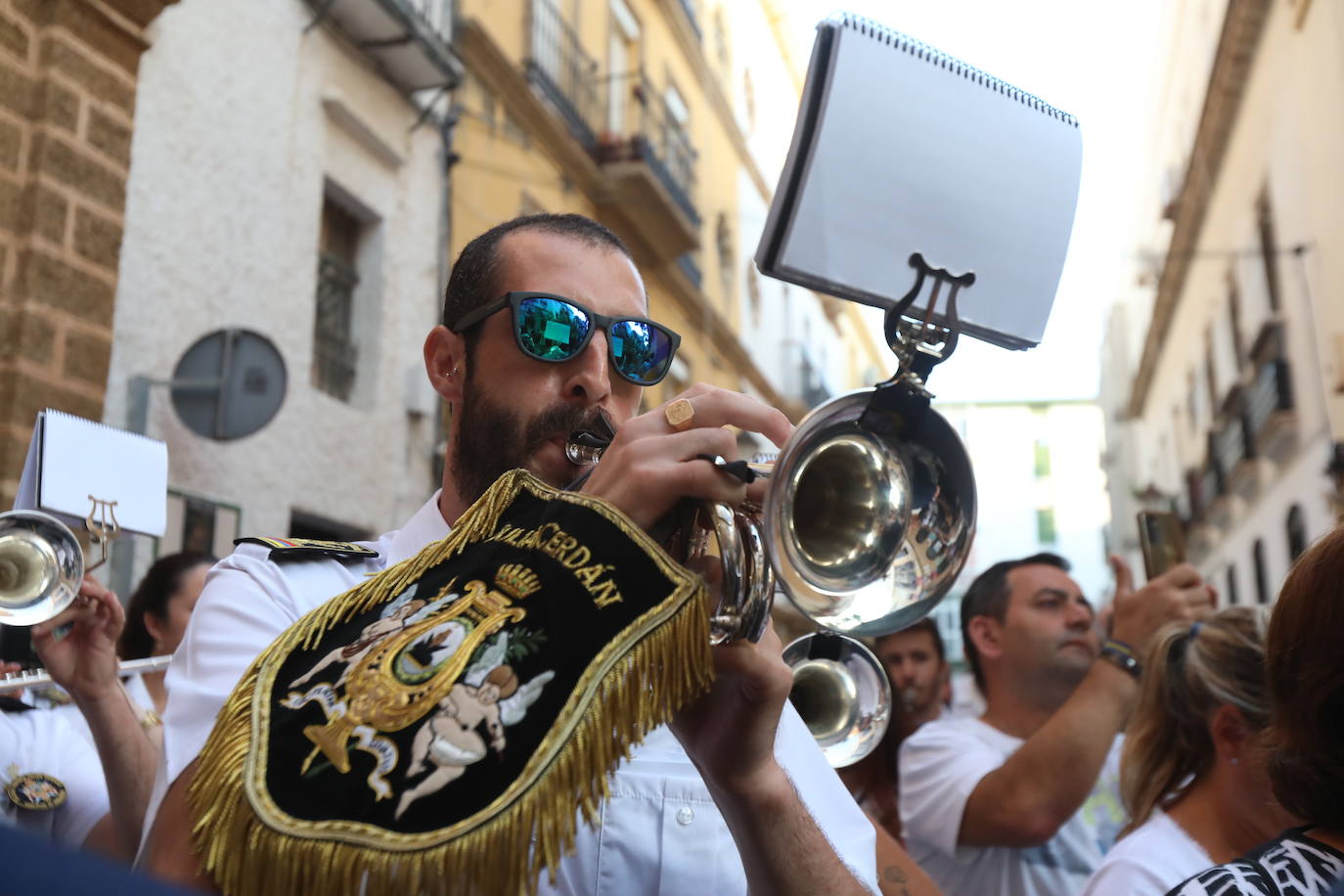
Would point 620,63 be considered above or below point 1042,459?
below

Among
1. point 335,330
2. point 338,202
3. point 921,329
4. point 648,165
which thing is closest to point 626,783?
point 921,329

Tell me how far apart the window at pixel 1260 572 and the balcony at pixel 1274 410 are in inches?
82.3

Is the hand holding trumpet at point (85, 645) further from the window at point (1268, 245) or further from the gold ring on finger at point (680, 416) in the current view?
the window at point (1268, 245)

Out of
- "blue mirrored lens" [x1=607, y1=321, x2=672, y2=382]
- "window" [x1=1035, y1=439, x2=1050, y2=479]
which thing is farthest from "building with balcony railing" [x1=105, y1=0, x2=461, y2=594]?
"window" [x1=1035, y1=439, x2=1050, y2=479]

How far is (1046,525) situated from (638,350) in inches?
2106

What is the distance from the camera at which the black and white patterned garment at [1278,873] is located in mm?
1821

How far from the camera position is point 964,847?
143 inches

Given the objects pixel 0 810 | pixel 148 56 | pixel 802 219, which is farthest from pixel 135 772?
pixel 148 56

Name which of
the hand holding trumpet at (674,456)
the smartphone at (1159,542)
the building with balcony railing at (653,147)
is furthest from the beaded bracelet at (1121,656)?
the building with balcony railing at (653,147)

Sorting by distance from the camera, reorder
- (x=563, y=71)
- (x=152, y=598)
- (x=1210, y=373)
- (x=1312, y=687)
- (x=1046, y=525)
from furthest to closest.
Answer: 1. (x=1046, y=525)
2. (x=1210, y=373)
3. (x=563, y=71)
4. (x=152, y=598)
5. (x=1312, y=687)

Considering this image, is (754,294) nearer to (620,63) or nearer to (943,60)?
(620,63)

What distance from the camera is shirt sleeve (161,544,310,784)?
154cm

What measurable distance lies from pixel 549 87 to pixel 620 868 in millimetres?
11411

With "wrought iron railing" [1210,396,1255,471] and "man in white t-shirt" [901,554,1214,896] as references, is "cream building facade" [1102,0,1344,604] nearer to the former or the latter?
"wrought iron railing" [1210,396,1255,471]
